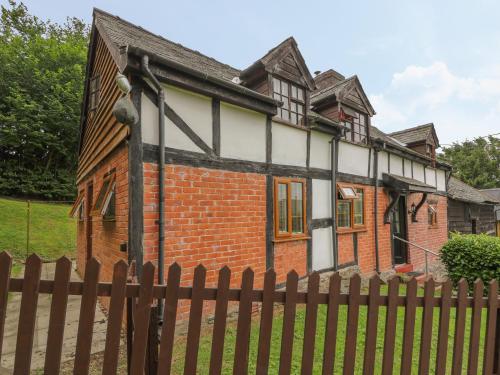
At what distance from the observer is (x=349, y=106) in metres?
8.41

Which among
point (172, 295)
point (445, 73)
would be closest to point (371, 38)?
point (172, 295)

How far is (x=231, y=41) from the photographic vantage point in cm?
1251

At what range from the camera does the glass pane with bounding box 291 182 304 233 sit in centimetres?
651

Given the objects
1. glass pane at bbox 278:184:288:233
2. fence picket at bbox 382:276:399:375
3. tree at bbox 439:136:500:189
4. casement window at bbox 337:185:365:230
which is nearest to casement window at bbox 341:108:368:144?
casement window at bbox 337:185:365:230

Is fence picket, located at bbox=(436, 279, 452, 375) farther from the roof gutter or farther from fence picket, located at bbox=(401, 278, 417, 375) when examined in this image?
the roof gutter

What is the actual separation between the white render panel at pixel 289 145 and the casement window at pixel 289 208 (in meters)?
0.47

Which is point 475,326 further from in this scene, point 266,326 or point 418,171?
point 418,171

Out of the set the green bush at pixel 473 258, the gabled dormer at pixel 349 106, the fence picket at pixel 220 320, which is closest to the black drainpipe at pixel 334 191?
the gabled dormer at pixel 349 106

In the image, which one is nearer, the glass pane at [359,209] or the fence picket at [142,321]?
the fence picket at [142,321]

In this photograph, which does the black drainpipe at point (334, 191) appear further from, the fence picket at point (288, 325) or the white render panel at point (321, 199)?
the fence picket at point (288, 325)

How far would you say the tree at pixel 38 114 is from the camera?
19859 millimetres

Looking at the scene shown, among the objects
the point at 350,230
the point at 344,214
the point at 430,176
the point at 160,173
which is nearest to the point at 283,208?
the point at 344,214

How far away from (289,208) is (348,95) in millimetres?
4382

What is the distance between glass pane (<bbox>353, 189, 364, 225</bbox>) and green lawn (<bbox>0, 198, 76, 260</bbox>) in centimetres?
1224
